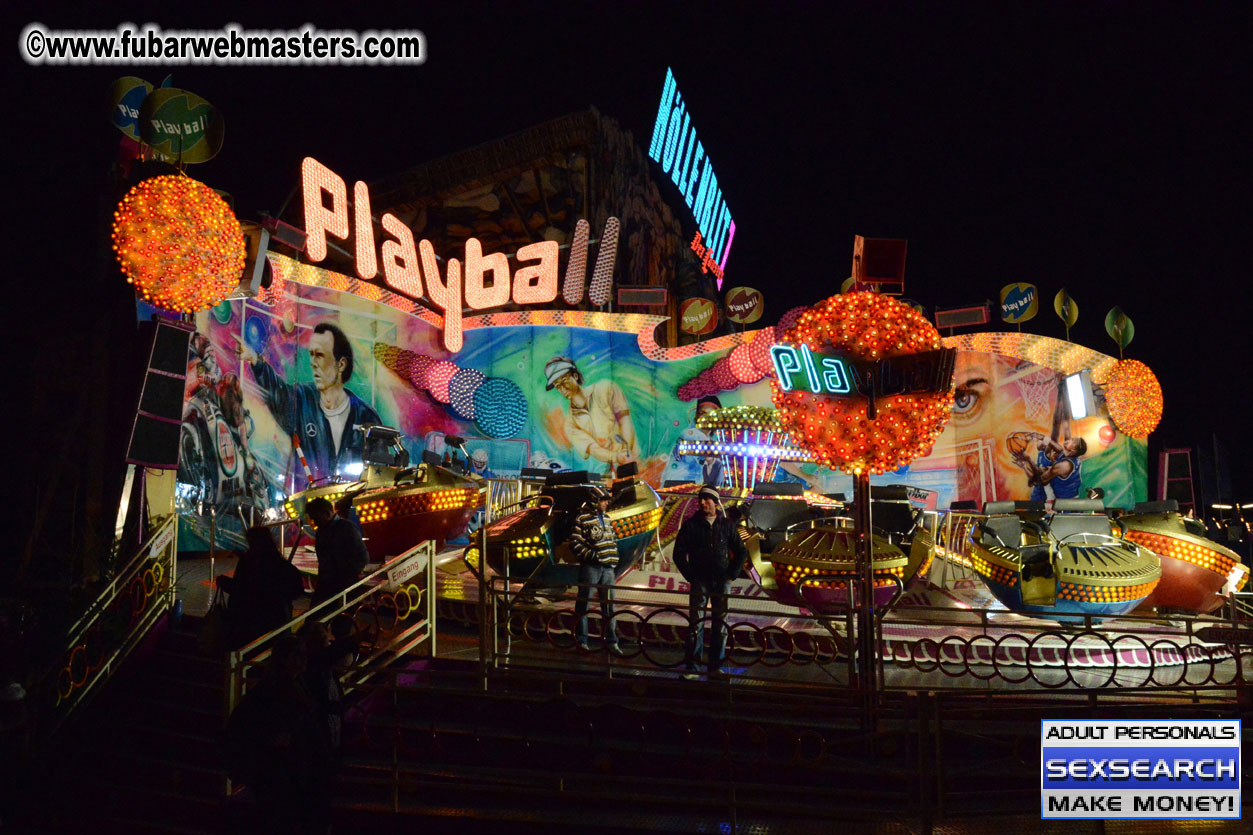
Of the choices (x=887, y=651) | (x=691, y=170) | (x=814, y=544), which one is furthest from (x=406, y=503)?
(x=691, y=170)

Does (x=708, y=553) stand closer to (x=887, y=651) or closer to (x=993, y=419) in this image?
(x=887, y=651)

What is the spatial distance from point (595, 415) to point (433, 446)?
375 centimetres

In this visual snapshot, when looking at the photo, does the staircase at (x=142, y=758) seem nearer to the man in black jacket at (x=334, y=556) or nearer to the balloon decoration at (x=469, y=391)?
the man in black jacket at (x=334, y=556)

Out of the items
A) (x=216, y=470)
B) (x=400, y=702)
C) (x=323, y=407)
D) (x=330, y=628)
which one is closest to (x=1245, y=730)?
(x=400, y=702)

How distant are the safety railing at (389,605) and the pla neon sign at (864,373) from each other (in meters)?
3.62

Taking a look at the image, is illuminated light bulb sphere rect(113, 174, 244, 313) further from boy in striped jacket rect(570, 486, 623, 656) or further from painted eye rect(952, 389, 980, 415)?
painted eye rect(952, 389, 980, 415)

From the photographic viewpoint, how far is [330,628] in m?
7.04

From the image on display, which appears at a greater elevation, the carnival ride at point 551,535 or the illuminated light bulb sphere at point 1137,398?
the illuminated light bulb sphere at point 1137,398

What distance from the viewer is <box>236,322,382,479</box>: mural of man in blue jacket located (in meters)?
14.9

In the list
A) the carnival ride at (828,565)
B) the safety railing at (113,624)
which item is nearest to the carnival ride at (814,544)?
the carnival ride at (828,565)

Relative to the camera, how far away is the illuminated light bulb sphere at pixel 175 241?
29.6ft

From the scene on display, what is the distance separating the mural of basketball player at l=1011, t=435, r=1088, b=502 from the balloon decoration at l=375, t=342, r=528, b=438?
437 inches

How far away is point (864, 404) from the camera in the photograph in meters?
6.43

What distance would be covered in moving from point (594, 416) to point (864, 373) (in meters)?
12.8
